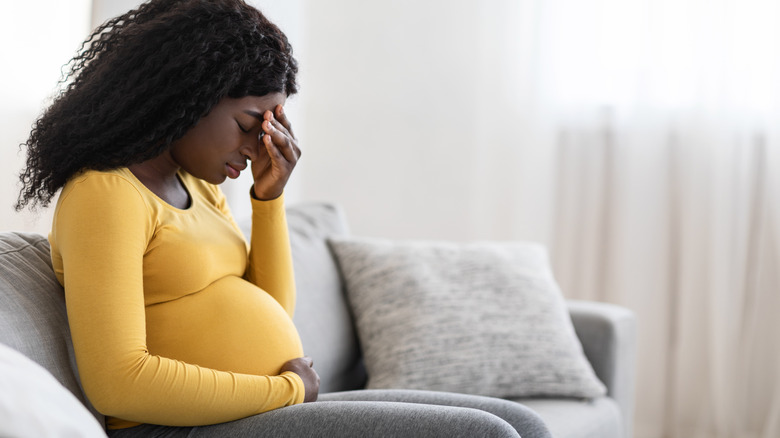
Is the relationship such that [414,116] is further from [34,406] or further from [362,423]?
Answer: [34,406]

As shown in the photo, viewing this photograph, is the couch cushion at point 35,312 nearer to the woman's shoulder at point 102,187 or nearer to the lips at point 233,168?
the woman's shoulder at point 102,187

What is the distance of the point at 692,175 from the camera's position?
2510 mm

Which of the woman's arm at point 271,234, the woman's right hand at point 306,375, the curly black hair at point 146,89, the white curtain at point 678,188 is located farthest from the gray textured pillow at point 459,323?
the white curtain at point 678,188

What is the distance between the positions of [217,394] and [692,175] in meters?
1.96

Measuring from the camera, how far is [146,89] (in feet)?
3.38

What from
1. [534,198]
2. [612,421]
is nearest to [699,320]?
[534,198]

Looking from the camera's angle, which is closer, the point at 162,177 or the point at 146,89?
the point at 146,89

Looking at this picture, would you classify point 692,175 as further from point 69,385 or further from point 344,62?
point 69,385

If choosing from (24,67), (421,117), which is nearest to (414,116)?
(421,117)

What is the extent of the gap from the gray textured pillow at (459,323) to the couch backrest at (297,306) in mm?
53

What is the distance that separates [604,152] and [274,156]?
1732mm

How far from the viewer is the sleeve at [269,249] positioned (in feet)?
4.28

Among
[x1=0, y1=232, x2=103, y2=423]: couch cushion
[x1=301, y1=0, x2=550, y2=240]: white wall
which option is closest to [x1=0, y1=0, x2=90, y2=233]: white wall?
[x1=0, y1=232, x2=103, y2=423]: couch cushion

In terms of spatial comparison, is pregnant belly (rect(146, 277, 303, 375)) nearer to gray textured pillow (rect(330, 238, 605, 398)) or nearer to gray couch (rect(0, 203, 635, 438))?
gray couch (rect(0, 203, 635, 438))
